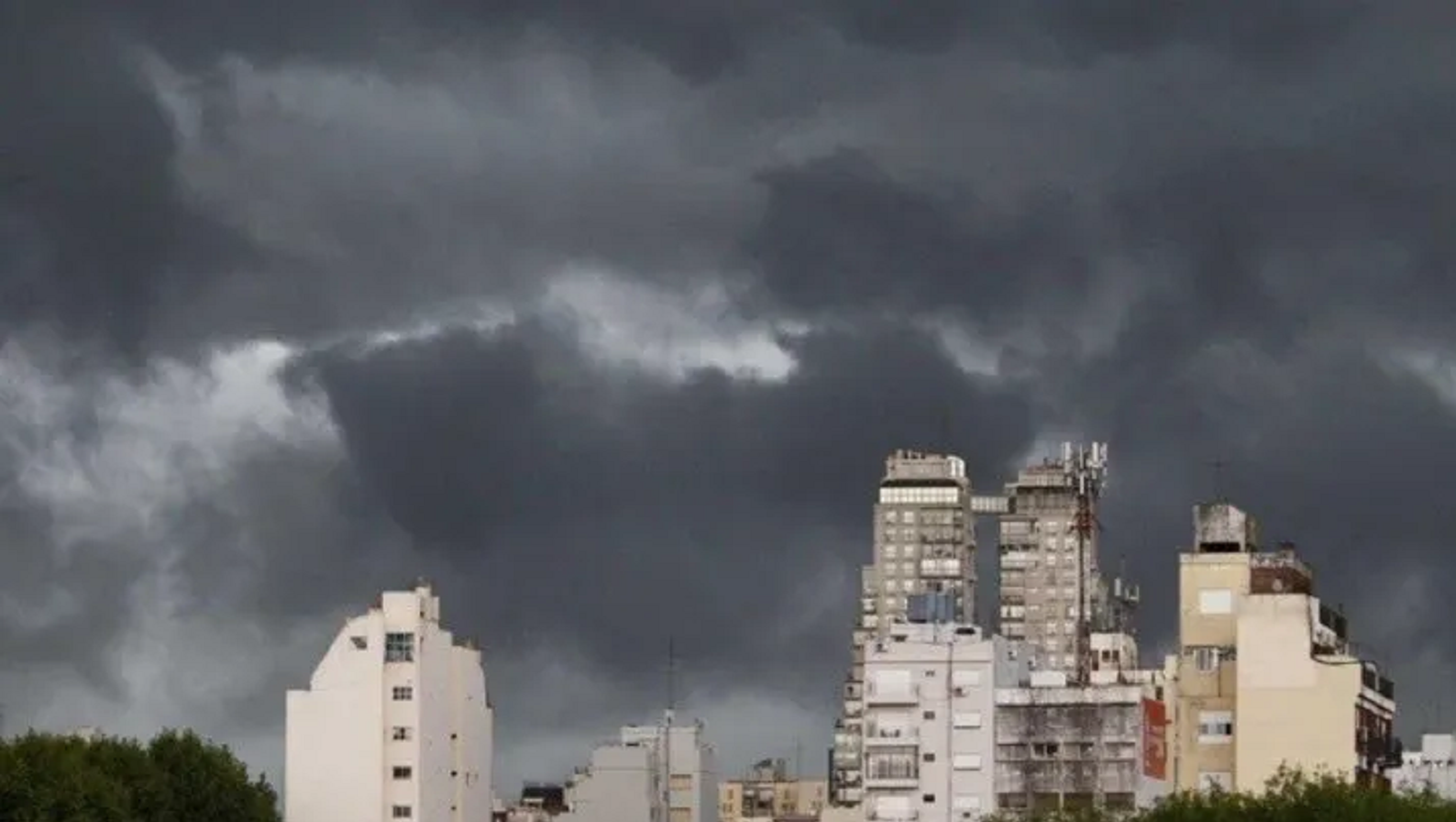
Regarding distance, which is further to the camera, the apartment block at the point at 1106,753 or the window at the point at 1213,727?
the window at the point at 1213,727

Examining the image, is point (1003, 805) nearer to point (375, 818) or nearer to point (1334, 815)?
point (375, 818)

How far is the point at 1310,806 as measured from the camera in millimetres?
155125

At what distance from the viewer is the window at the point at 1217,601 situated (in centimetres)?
19625

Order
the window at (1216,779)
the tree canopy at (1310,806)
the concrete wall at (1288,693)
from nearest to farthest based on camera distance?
the tree canopy at (1310,806)
the concrete wall at (1288,693)
the window at (1216,779)

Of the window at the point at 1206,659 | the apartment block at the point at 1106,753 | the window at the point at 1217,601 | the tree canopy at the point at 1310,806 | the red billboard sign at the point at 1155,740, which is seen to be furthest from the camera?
the window at the point at 1206,659

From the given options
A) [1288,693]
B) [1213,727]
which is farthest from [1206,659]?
[1288,693]

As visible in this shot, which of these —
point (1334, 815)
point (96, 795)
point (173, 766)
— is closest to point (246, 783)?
point (173, 766)

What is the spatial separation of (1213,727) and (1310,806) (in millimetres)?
41390

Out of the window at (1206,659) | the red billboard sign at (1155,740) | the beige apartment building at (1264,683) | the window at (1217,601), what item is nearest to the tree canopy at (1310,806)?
the beige apartment building at (1264,683)

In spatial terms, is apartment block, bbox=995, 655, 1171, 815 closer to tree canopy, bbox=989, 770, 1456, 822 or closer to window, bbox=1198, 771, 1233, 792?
window, bbox=1198, 771, 1233, 792

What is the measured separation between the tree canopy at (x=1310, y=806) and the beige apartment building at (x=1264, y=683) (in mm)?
19951

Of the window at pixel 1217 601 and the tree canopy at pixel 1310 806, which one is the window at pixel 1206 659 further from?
the tree canopy at pixel 1310 806

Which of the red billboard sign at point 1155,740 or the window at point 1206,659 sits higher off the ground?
the window at point 1206,659

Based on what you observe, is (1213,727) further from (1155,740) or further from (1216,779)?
(1216,779)
